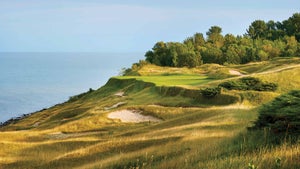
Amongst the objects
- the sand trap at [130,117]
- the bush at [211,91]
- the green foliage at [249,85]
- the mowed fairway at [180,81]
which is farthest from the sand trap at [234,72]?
the sand trap at [130,117]

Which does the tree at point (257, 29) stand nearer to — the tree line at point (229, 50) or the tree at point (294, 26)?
the tree line at point (229, 50)

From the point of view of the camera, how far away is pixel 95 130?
34.3 meters

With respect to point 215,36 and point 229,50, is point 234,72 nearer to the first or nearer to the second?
point 229,50

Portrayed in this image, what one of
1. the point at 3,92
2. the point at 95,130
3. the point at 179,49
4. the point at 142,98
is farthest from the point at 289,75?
the point at 3,92

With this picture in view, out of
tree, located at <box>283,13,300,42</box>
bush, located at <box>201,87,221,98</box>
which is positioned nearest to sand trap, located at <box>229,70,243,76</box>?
bush, located at <box>201,87,221,98</box>

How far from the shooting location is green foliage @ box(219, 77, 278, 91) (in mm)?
38219

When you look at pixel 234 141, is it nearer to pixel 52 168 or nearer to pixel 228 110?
pixel 52 168

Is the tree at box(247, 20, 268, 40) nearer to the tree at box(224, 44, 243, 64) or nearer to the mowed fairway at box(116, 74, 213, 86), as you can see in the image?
the tree at box(224, 44, 243, 64)

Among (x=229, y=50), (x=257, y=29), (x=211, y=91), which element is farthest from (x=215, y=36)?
(x=211, y=91)

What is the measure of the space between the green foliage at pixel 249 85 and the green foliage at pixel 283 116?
24.1m

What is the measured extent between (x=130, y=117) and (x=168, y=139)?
19385 millimetres

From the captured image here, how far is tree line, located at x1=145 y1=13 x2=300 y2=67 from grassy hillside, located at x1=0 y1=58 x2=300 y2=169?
5080 centimetres

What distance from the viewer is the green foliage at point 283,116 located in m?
12.5

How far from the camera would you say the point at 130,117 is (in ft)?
123
